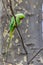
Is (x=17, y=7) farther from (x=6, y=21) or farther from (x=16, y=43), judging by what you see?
(x=16, y=43)

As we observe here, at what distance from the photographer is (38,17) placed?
4.82 feet

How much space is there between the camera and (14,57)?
1473 millimetres

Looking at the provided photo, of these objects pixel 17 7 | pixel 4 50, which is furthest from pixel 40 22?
pixel 4 50

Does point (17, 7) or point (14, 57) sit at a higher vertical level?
point (17, 7)

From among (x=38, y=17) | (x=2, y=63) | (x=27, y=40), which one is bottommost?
(x=2, y=63)

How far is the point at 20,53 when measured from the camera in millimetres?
1457

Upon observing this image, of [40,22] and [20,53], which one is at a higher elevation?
[40,22]

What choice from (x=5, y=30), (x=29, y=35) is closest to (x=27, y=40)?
(x=29, y=35)

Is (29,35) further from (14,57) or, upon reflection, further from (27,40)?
(14,57)

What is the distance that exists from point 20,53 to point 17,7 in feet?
0.84

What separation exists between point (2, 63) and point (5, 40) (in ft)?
0.42

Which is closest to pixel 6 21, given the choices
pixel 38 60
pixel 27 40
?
pixel 27 40

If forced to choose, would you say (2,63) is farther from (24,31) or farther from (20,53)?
(24,31)

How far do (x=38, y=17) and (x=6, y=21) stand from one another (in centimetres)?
18
